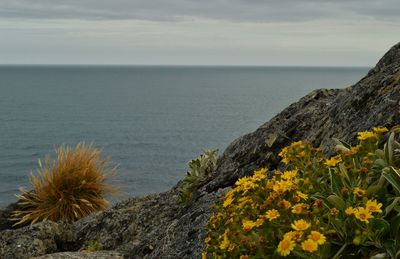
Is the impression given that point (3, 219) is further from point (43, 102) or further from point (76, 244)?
point (43, 102)

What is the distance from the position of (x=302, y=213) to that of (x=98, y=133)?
88394 mm

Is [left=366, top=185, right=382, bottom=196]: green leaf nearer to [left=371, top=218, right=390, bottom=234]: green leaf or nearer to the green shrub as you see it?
the green shrub

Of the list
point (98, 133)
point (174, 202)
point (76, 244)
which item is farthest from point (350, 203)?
point (98, 133)

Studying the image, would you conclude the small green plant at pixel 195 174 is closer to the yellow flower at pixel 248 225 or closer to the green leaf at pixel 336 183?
the green leaf at pixel 336 183

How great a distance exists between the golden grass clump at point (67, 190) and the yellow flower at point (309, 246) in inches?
358

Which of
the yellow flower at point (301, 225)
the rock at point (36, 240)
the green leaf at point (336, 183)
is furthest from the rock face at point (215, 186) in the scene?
the yellow flower at point (301, 225)

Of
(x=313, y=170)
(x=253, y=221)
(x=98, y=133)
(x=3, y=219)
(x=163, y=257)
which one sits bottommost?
(x=98, y=133)

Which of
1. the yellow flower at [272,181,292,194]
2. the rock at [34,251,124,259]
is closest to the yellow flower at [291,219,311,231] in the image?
the yellow flower at [272,181,292,194]

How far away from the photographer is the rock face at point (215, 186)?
5691 millimetres

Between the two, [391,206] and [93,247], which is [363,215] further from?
[93,247]

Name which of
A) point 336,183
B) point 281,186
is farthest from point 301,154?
point 281,186

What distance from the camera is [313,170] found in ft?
12.6

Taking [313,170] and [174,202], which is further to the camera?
[174,202]

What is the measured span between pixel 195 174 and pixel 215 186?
0.77 meters
